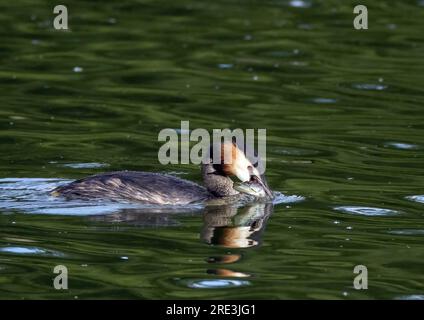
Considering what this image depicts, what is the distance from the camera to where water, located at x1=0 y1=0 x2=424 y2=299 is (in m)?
9.79

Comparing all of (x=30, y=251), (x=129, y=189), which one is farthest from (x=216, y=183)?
(x=30, y=251)

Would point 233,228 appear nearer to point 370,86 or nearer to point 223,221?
point 223,221

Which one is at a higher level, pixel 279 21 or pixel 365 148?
pixel 279 21

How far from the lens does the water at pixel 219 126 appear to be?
385 inches

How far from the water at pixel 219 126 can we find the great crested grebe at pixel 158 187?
15 centimetres

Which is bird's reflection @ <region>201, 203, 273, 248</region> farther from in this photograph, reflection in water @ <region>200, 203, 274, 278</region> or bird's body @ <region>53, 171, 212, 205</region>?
bird's body @ <region>53, 171, 212, 205</region>

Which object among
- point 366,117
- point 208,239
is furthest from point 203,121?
point 208,239

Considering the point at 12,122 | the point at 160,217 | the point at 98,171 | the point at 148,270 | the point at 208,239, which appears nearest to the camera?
the point at 148,270

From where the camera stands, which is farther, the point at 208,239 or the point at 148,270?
the point at 208,239

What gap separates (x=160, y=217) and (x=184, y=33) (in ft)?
30.8

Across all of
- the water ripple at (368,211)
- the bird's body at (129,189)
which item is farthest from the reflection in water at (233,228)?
the water ripple at (368,211)

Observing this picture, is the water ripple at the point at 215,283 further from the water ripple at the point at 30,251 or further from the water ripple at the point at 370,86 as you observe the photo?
the water ripple at the point at 370,86

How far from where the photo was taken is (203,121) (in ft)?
51.5

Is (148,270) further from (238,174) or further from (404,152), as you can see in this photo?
(404,152)
